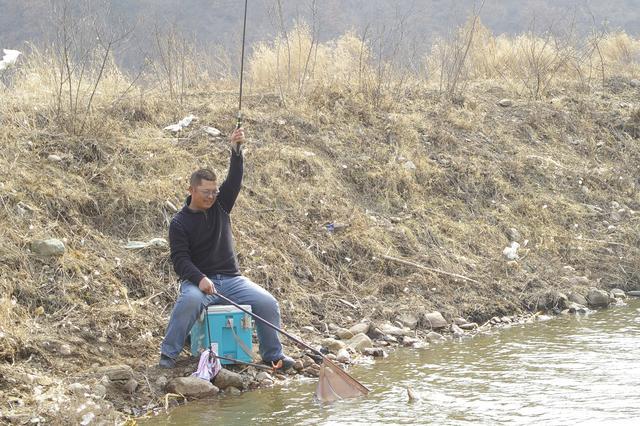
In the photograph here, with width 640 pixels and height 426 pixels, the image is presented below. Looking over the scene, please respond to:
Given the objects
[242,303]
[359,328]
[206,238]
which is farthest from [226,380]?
[359,328]

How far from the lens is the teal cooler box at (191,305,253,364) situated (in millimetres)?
5598

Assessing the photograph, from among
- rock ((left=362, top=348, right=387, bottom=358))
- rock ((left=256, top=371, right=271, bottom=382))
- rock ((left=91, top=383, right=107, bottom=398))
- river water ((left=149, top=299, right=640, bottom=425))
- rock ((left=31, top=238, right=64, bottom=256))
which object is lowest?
river water ((left=149, top=299, right=640, bottom=425))

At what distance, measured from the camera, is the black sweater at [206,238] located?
18.5ft

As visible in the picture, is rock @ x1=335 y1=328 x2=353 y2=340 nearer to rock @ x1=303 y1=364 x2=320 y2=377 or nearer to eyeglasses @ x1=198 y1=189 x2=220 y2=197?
rock @ x1=303 y1=364 x2=320 y2=377

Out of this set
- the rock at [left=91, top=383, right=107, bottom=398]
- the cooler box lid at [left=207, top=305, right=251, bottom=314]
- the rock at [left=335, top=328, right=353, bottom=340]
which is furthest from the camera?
the rock at [left=335, top=328, right=353, bottom=340]

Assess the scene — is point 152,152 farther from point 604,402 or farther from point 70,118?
point 604,402

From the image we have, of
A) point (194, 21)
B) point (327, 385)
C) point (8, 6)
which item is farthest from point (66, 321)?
point (194, 21)

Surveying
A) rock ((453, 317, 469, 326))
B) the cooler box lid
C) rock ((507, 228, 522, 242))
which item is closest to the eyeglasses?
the cooler box lid

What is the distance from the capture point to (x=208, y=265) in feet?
19.0

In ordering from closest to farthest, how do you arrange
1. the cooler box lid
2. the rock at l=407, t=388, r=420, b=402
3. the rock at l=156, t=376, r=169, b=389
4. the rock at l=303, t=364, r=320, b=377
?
the rock at l=407, t=388, r=420, b=402
the rock at l=156, t=376, r=169, b=389
the cooler box lid
the rock at l=303, t=364, r=320, b=377

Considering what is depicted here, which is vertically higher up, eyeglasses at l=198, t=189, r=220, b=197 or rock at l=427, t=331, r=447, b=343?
eyeglasses at l=198, t=189, r=220, b=197

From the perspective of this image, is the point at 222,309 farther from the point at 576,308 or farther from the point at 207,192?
the point at 576,308

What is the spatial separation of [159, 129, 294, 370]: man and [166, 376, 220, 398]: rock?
0.85ft

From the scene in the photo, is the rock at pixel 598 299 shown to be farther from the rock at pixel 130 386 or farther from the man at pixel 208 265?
the rock at pixel 130 386
